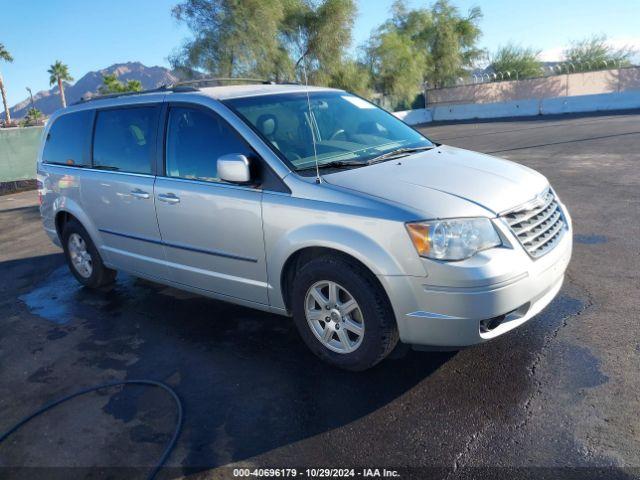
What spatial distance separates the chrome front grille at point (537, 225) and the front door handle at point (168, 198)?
7.96 feet

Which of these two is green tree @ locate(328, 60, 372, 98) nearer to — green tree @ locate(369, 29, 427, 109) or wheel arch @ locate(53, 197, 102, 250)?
green tree @ locate(369, 29, 427, 109)

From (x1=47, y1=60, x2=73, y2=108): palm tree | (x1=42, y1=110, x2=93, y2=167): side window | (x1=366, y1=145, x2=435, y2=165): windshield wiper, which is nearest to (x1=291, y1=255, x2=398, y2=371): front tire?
(x1=366, y1=145, x2=435, y2=165): windshield wiper

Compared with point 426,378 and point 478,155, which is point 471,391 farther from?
point 478,155

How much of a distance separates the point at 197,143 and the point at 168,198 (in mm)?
488

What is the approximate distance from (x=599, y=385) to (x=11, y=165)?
17.0 meters

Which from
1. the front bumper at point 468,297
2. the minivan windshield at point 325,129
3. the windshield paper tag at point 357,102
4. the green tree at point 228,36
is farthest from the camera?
the green tree at point 228,36

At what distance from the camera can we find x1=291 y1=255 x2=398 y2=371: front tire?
3.34 metres

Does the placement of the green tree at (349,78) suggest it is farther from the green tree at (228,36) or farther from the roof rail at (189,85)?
the roof rail at (189,85)

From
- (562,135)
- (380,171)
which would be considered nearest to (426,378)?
(380,171)

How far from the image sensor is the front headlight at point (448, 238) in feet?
10.2

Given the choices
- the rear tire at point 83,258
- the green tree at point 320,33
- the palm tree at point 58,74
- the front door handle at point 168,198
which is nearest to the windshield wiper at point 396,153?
the front door handle at point 168,198

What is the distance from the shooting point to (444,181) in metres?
3.54

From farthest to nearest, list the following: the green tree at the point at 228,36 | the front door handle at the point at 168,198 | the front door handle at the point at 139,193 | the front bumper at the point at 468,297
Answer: the green tree at the point at 228,36 < the front door handle at the point at 139,193 < the front door handle at the point at 168,198 < the front bumper at the point at 468,297

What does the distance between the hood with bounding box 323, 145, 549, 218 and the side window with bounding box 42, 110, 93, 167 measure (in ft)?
9.89
